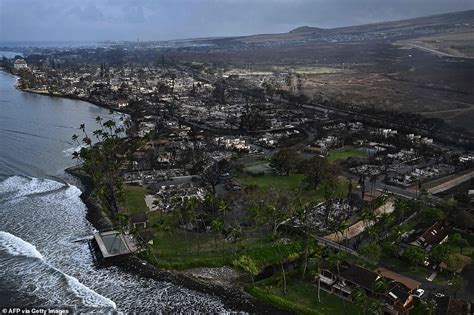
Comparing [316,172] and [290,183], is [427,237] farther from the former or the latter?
[290,183]

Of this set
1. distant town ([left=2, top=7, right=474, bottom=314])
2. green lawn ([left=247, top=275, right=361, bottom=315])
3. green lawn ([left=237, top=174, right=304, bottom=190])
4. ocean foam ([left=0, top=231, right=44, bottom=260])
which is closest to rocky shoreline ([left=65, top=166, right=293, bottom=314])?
distant town ([left=2, top=7, right=474, bottom=314])

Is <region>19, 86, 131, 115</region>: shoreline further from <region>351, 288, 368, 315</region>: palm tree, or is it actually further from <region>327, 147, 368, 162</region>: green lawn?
<region>351, 288, 368, 315</region>: palm tree

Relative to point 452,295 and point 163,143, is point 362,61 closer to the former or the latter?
point 163,143

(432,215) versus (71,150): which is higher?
(71,150)

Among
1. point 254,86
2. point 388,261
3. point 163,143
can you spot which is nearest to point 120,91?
point 254,86

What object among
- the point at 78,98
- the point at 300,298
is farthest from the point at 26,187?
the point at 78,98

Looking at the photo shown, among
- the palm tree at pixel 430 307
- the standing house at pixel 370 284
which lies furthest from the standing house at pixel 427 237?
the palm tree at pixel 430 307

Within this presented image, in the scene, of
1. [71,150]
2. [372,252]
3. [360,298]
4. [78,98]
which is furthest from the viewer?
[78,98]
